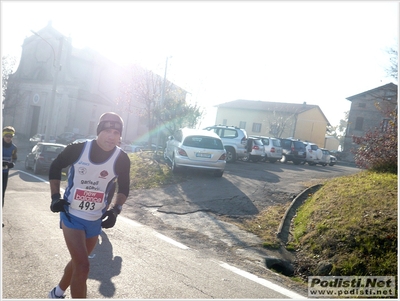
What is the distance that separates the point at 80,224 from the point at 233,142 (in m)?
19.4

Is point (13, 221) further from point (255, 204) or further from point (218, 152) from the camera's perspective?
point (218, 152)

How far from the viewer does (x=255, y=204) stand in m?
11.3

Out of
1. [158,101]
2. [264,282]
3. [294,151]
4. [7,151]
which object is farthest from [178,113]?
[264,282]

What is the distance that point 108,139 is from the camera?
4.10 m

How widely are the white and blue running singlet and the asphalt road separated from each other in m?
1.24

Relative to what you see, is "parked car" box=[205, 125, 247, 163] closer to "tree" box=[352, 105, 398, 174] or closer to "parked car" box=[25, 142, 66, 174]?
"parked car" box=[25, 142, 66, 174]

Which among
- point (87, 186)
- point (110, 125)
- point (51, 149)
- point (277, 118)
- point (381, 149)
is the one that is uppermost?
point (277, 118)

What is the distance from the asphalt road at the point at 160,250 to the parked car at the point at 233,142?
32.3 feet

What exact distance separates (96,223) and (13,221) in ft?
17.0

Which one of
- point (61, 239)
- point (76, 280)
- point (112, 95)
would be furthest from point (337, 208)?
point (112, 95)

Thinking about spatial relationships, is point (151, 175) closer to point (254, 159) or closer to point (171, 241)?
point (171, 241)

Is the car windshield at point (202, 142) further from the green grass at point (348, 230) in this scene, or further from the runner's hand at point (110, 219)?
the runner's hand at point (110, 219)

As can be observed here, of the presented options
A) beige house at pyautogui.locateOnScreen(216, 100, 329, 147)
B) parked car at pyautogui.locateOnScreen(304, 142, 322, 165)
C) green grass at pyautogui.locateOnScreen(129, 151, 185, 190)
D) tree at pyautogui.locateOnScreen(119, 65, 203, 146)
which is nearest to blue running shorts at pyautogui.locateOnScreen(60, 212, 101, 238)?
green grass at pyautogui.locateOnScreen(129, 151, 185, 190)

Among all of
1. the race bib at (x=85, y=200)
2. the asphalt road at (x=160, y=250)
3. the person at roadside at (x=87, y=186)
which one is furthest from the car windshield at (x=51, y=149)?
the race bib at (x=85, y=200)
